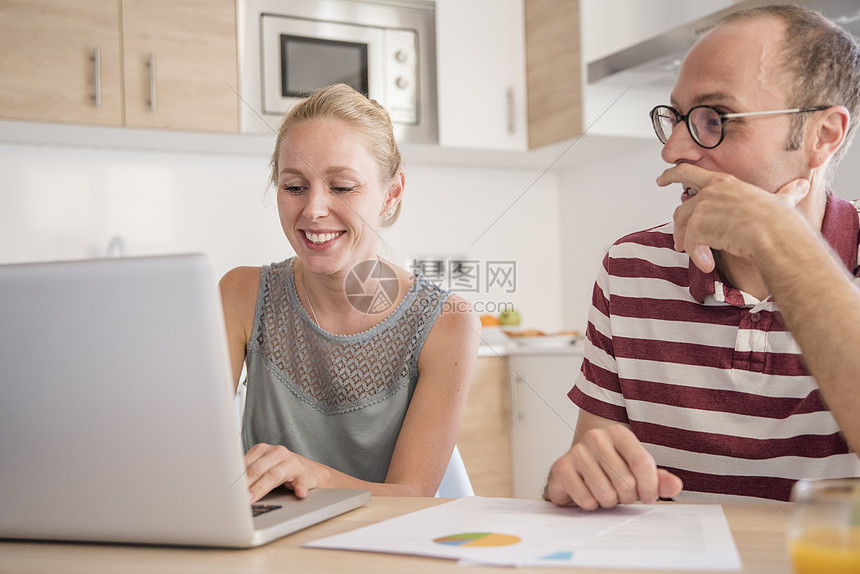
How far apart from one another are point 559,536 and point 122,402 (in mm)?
336

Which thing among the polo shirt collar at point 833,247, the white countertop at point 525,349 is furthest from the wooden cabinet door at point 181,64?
the polo shirt collar at point 833,247

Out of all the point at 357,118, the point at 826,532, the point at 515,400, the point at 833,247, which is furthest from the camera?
the point at 515,400

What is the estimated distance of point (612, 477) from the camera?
0.71m

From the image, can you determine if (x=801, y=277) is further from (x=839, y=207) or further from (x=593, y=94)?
(x=593, y=94)

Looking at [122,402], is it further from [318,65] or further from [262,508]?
[318,65]

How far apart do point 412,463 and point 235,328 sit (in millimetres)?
374

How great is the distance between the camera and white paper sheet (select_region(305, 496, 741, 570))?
21.6 inches

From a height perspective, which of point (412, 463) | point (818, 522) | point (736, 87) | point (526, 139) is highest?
point (526, 139)

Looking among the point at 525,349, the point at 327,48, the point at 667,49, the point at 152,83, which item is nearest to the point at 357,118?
the point at 525,349

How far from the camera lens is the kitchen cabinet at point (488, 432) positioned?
5.08ft

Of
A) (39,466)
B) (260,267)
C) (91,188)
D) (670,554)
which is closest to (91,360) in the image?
(39,466)

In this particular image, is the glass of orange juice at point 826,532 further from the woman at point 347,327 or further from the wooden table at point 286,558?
the woman at point 347,327

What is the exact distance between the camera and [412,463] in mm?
1050

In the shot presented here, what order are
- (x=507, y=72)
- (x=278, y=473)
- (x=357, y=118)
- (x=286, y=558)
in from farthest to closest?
(x=507, y=72), (x=357, y=118), (x=278, y=473), (x=286, y=558)
